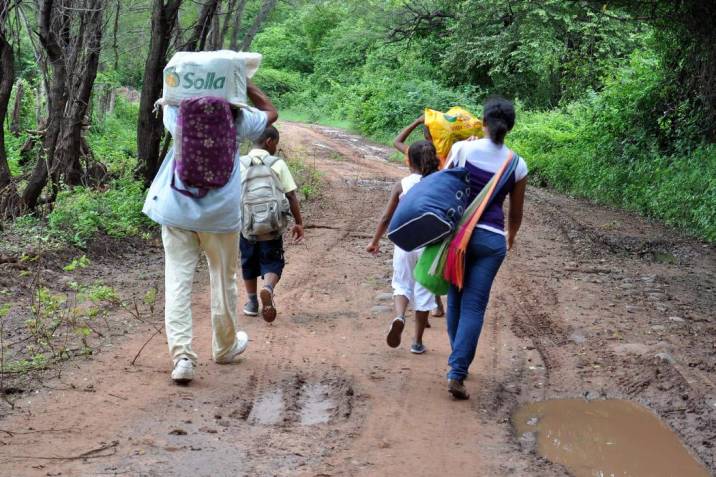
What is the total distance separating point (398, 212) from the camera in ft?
18.0

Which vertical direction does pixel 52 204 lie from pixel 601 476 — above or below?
below

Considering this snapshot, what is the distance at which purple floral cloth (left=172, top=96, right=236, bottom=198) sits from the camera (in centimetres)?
520

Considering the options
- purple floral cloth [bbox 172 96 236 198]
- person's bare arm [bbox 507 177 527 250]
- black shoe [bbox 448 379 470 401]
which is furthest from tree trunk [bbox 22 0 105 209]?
black shoe [bbox 448 379 470 401]

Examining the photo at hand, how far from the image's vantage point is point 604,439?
197 inches

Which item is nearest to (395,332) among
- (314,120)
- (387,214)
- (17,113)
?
(387,214)

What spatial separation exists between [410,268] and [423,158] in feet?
2.83

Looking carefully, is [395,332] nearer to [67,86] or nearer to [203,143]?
[203,143]

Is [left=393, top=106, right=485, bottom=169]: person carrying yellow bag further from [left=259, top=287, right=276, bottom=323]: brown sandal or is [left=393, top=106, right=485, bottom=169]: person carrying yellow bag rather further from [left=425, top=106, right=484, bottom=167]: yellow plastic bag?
[left=259, top=287, right=276, bottom=323]: brown sandal

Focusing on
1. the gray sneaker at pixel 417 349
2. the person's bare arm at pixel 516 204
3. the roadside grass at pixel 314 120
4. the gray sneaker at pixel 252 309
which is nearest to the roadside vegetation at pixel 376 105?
the roadside grass at pixel 314 120

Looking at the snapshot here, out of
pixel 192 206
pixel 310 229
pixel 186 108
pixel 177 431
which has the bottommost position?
pixel 310 229

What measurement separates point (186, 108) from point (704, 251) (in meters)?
8.87

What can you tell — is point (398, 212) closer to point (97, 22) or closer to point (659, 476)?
point (659, 476)

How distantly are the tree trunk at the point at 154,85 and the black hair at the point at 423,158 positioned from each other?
640cm

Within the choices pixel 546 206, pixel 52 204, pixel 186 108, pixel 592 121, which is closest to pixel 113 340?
pixel 186 108
